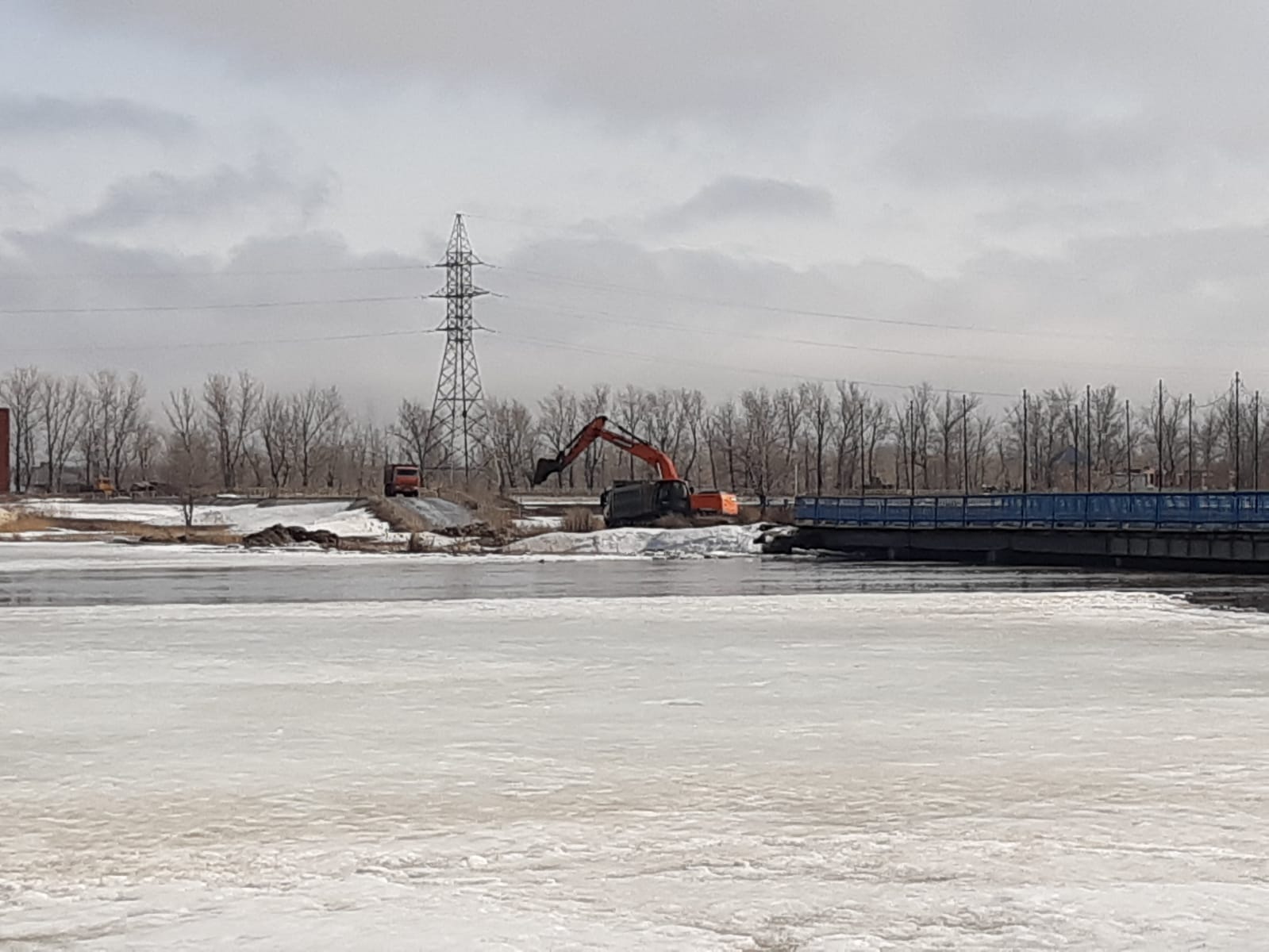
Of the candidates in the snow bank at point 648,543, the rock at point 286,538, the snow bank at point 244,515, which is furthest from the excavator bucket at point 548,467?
the rock at point 286,538

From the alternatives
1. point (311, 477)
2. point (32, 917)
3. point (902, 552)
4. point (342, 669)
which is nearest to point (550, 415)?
point (311, 477)

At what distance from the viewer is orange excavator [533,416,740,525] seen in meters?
58.5

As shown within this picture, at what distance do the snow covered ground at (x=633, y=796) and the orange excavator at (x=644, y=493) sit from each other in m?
38.4

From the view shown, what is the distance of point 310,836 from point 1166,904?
17.4 feet

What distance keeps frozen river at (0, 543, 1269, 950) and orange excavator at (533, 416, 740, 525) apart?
3570 centimetres

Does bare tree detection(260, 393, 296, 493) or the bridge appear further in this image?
bare tree detection(260, 393, 296, 493)

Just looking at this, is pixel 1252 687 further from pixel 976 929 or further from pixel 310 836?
pixel 310 836

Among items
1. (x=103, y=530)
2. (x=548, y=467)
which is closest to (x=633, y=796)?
(x=548, y=467)

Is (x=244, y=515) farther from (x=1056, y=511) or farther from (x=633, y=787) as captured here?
(x=633, y=787)

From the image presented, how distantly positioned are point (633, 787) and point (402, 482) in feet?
217

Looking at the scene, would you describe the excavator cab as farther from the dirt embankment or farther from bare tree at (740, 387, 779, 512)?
bare tree at (740, 387, 779, 512)

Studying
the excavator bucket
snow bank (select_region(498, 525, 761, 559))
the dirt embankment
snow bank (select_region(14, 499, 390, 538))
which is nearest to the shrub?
the excavator bucket

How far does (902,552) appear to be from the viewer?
169ft

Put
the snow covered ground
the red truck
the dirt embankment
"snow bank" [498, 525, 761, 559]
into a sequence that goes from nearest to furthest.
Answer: the snow covered ground, "snow bank" [498, 525, 761, 559], the dirt embankment, the red truck
